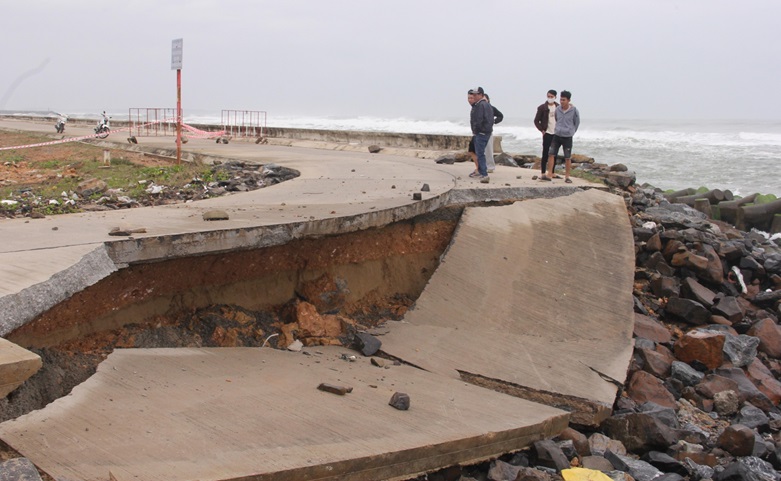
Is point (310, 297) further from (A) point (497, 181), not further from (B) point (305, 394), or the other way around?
(A) point (497, 181)

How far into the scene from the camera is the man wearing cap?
1065 centimetres

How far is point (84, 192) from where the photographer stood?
36.8 feet

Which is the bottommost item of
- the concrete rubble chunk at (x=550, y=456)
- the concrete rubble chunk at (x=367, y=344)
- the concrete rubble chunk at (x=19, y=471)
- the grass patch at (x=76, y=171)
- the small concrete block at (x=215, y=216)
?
the concrete rubble chunk at (x=550, y=456)

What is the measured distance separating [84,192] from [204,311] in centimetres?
674

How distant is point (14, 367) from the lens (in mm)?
3318

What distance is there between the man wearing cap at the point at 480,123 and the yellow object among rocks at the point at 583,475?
21.2 feet

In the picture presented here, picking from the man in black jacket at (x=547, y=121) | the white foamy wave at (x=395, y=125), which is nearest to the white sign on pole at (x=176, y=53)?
the man in black jacket at (x=547, y=121)

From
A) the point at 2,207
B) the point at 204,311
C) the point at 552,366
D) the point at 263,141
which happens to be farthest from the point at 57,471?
the point at 263,141

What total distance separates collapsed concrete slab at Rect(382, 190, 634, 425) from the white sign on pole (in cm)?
718

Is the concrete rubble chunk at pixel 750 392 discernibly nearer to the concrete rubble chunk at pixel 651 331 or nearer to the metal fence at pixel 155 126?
the concrete rubble chunk at pixel 651 331

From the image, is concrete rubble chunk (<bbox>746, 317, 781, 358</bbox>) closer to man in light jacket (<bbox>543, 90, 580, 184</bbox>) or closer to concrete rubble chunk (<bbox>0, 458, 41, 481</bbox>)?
man in light jacket (<bbox>543, 90, 580, 184</bbox>)

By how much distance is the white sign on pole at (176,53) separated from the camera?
1279 centimetres

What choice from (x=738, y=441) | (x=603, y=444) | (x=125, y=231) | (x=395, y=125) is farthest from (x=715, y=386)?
(x=395, y=125)

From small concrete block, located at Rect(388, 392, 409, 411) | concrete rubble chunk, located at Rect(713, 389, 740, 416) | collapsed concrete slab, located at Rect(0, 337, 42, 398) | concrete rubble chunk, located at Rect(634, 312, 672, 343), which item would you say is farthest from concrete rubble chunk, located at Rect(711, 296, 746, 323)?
collapsed concrete slab, located at Rect(0, 337, 42, 398)
